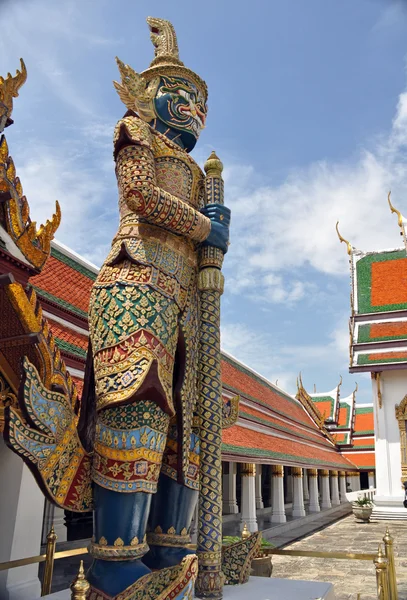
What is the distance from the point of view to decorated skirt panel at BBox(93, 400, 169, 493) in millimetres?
2609

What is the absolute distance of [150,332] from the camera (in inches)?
112

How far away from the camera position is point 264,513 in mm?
17016

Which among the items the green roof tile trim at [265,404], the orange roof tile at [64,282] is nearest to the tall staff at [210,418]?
the orange roof tile at [64,282]

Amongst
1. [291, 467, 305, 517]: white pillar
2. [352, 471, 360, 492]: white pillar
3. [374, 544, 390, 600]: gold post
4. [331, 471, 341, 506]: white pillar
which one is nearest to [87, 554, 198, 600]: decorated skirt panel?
[374, 544, 390, 600]: gold post

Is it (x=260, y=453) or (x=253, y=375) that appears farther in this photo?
(x=253, y=375)

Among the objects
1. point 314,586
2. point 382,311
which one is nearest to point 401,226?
point 382,311

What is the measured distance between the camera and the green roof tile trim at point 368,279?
19641 millimetres

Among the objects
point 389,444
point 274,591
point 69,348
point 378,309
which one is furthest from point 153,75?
point 378,309

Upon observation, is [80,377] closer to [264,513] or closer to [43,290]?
[43,290]

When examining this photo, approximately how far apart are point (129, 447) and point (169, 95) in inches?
97.3

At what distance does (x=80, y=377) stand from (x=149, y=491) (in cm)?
348

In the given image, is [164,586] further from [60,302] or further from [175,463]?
[60,302]

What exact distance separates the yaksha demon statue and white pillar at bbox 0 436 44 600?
1521 millimetres

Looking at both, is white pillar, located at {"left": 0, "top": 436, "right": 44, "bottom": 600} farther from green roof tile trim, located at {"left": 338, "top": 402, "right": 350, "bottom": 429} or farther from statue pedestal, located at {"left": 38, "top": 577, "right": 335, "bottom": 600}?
green roof tile trim, located at {"left": 338, "top": 402, "right": 350, "bottom": 429}
